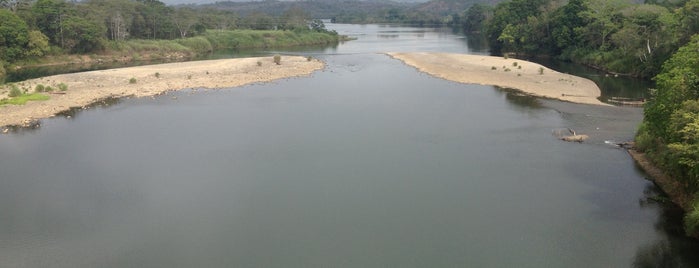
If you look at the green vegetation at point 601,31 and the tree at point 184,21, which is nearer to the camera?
the green vegetation at point 601,31

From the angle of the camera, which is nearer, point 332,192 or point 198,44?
point 332,192

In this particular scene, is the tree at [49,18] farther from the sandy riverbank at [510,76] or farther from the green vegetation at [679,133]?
the green vegetation at [679,133]

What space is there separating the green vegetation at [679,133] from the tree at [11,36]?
186 ft

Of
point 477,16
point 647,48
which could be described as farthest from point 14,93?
point 477,16

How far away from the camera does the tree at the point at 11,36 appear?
54469 mm

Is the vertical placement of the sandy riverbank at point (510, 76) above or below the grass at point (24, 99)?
above

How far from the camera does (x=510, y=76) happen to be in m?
46.9

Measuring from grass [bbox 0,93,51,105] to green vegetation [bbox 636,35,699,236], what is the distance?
3535cm

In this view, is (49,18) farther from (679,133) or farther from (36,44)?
(679,133)

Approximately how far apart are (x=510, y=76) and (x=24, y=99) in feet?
121

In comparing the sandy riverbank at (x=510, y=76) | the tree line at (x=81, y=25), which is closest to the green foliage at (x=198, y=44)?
the tree line at (x=81, y=25)

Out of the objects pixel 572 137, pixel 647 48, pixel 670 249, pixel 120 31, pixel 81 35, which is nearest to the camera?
pixel 670 249

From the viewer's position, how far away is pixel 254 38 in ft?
312

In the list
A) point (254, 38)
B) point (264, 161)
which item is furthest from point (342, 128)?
point (254, 38)
